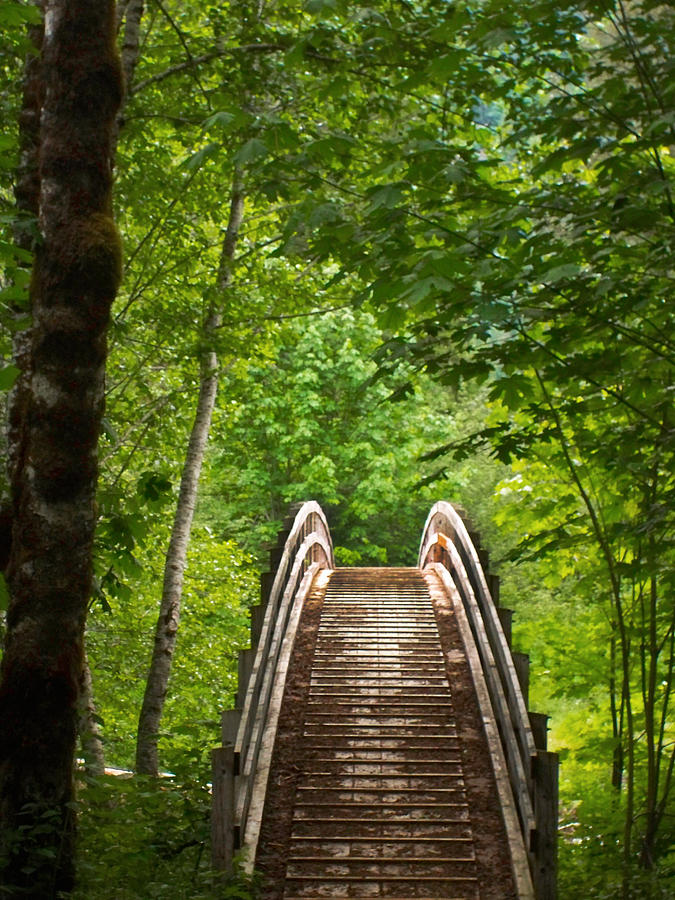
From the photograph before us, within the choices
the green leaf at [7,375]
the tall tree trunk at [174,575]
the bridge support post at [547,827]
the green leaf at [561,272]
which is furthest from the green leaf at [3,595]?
the tall tree trunk at [174,575]

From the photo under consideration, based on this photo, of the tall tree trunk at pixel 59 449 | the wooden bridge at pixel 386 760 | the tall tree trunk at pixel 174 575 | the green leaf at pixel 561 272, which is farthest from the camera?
the tall tree trunk at pixel 174 575

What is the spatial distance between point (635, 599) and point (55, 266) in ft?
15.6

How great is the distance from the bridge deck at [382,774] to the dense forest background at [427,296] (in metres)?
0.77

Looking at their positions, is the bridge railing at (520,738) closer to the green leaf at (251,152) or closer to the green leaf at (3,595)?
the green leaf at (3,595)

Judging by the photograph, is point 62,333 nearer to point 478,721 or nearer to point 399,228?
point 399,228

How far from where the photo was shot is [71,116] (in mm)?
4656

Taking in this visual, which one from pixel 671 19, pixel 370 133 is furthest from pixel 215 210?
pixel 671 19

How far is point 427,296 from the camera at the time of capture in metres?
4.36

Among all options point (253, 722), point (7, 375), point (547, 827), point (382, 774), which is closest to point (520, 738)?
point (547, 827)

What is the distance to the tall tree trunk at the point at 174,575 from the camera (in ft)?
33.6

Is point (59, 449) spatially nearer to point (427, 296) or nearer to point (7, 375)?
point (7, 375)

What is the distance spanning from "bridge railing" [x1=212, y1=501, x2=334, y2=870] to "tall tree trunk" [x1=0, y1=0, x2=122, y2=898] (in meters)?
1.79

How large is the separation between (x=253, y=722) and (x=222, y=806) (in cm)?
166

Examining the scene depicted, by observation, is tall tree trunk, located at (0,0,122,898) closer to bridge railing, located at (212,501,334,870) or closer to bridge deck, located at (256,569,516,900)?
bridge railing, located at (212,501,334,870)
